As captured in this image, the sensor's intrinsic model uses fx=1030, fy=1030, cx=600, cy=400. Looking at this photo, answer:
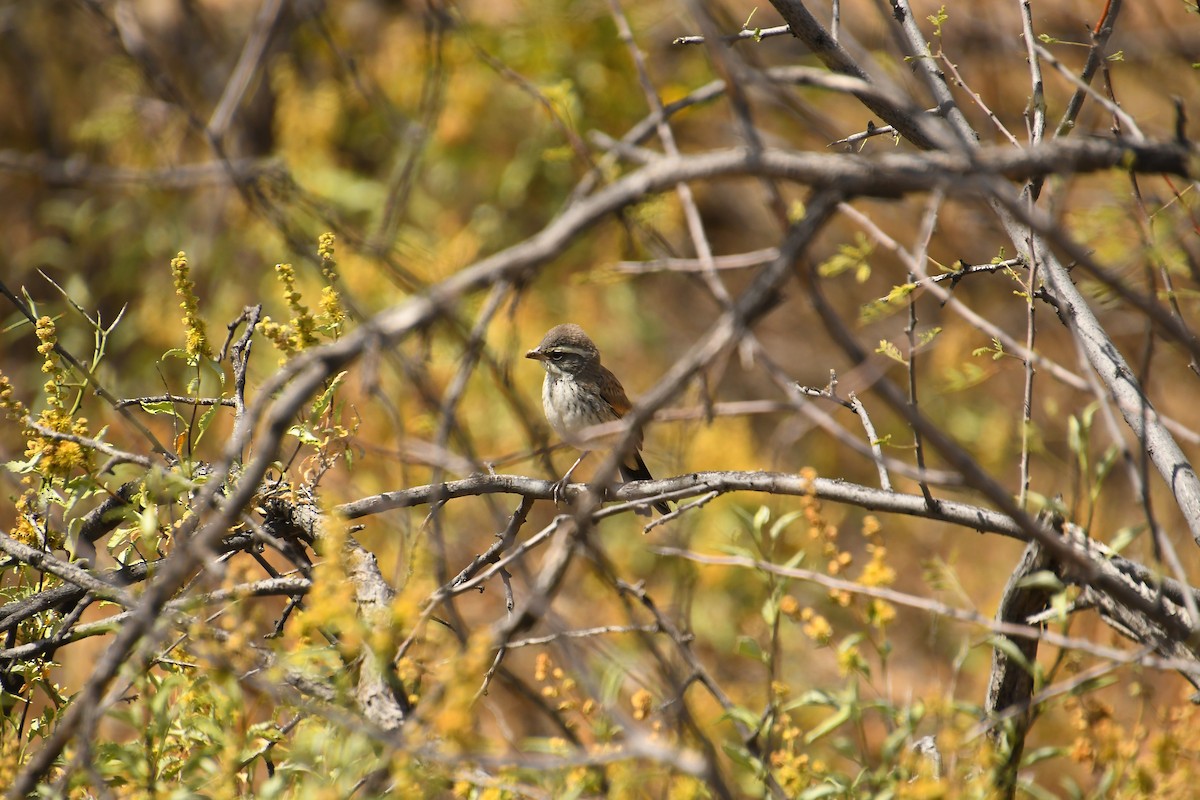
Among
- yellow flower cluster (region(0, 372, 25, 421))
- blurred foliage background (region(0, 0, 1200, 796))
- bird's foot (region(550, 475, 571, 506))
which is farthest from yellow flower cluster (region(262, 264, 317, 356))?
blurred foliage background (region(0, 0, 1200, 796))

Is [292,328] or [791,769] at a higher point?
[292,328]

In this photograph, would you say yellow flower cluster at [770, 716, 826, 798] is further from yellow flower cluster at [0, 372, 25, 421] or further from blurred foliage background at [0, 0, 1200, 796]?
blurred foliage background at [0, 0, 1200, 796]

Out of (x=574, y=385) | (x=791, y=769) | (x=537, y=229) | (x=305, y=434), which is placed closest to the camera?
(x=791, y=769)

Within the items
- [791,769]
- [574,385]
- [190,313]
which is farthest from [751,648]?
[574,385]

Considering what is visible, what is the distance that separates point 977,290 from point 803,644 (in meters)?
3.68

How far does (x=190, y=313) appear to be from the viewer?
2.96m

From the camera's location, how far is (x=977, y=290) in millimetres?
9664

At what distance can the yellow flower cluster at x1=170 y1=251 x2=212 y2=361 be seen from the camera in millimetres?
2822

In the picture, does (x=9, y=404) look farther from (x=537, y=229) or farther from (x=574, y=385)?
(x=537, y=229)

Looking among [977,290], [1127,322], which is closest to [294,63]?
[977,290]

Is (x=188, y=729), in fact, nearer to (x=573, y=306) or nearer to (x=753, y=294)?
(x=753, y=294)

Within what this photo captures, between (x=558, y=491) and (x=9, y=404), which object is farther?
(x=558, y=491)

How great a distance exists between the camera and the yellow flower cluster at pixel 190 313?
2.82 meters

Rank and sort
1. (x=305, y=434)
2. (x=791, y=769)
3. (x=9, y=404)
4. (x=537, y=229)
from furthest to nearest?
1. (x=537, y=229)
2. (x=305, y=434)
3. (x=9, y=404)
4. (x=791, y=769)
